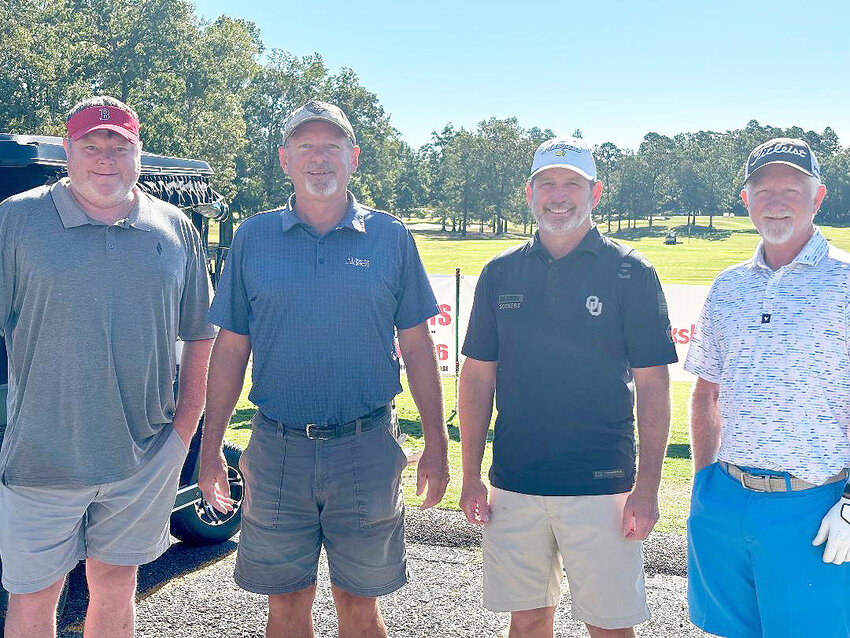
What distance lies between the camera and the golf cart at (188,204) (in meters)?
3.64

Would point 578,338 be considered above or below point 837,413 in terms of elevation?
above

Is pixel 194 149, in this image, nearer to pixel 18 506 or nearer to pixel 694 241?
pixel 18 506

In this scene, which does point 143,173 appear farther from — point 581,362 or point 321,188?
point 581,362

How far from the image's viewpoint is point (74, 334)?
2760mm

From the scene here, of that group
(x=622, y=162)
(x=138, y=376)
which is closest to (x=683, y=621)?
(x=138, y=376)

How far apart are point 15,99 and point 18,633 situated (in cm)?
2721

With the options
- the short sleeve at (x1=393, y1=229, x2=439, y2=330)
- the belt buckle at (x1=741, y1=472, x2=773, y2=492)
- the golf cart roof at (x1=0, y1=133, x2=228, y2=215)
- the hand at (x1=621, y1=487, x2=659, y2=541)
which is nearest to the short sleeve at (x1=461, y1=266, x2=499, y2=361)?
the short sleeve at (x1=393, y1=229, x2=439, y2=330)

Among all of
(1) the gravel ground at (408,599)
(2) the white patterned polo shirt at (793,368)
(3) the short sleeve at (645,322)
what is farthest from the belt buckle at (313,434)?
(2) the white patterned polo shirt at (793,368)

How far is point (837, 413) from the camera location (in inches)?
103

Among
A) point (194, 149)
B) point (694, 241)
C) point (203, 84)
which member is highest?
point (203, 84)

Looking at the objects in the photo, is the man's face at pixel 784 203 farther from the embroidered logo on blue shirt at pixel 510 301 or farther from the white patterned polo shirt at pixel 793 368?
the embroidered logo on blue shirt at pixel 510 301

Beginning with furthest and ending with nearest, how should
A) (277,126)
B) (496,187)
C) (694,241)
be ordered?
(496,187), (694,241), (277,126)

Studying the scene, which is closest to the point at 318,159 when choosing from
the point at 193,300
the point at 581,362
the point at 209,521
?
the point at 193,300

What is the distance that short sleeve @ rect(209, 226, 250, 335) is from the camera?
3.12m
